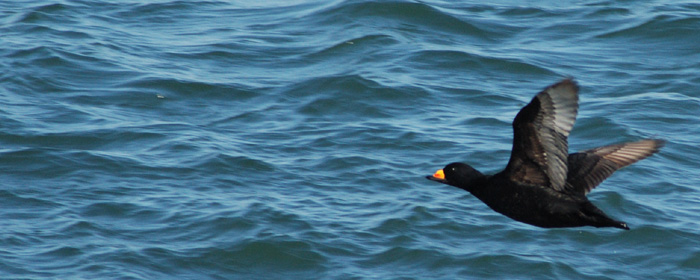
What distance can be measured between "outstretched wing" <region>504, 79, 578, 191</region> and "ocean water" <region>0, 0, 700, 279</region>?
104 inches

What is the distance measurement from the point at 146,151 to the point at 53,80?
7.69ft

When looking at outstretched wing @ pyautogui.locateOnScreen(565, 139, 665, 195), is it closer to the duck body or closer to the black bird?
the black bird

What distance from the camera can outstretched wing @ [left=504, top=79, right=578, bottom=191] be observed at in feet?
18.1

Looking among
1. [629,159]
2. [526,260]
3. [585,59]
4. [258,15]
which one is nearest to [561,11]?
[585,59]

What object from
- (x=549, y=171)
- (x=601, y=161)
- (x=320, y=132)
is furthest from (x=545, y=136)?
(x=320, y=132)

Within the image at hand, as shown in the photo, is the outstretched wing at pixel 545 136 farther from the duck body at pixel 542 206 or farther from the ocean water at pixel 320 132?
the ocean water at pixel 320 132

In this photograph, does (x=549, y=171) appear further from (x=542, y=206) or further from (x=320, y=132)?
(x=320, y=132)

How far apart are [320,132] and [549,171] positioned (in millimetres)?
5048

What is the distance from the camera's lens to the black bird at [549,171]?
557cm

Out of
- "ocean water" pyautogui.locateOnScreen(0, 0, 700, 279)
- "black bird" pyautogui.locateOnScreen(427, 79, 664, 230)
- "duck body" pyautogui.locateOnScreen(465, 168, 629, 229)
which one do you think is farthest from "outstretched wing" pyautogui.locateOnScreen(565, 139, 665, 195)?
"ocean water" pyautogui.locateOnScreen(0, 0, 700, 279)

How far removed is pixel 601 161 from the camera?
6.78 meters

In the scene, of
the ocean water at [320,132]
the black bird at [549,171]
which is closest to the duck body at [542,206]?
the black bird at [549,171]

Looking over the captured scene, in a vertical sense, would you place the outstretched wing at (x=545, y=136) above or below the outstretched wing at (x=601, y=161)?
above

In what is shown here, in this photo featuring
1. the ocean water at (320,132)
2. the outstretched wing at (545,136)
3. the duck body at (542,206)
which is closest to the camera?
the outstretched wing at (545,136)
